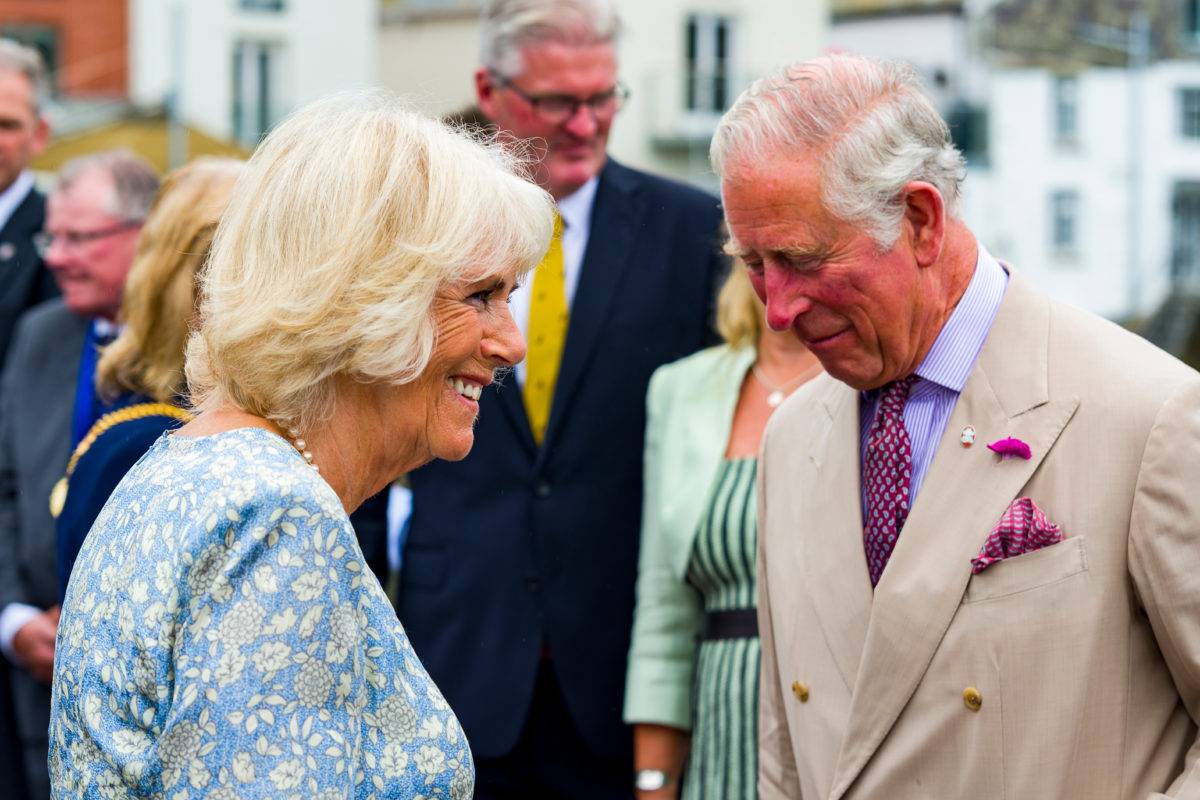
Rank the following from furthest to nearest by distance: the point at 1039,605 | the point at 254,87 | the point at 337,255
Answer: the point at 254,87 → the point at 1039,605 → the point at 337,255

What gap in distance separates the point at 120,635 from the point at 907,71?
5.59ft

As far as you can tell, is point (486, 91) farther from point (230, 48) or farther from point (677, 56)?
point (230, 48)

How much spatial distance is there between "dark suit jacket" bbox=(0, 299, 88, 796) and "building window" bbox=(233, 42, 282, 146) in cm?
2653

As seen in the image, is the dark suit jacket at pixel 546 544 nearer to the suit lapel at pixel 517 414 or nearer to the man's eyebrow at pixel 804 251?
the suit lapel at pixel 517 414

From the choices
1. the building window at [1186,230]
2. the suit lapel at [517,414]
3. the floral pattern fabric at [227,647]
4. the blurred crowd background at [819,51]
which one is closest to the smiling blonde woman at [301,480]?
the floral pattern fabric at [227,647]

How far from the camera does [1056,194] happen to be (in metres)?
36.8

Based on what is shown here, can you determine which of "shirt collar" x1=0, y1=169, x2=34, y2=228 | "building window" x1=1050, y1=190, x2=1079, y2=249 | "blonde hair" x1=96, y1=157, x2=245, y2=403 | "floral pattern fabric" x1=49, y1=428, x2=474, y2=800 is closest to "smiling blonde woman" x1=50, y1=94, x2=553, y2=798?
"floral pattern fabric" x1=49, y1=428, x2=474, y2=800

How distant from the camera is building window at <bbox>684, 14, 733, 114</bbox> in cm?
3102

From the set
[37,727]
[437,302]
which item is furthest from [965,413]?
[37,727]

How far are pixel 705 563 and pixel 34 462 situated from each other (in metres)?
2.26

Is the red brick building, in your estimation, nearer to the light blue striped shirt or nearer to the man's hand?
the man's hand

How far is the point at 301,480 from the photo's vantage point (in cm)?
193

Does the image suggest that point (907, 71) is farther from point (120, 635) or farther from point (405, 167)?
point (120, 635)

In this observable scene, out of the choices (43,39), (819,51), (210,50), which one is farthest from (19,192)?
(43,39)
